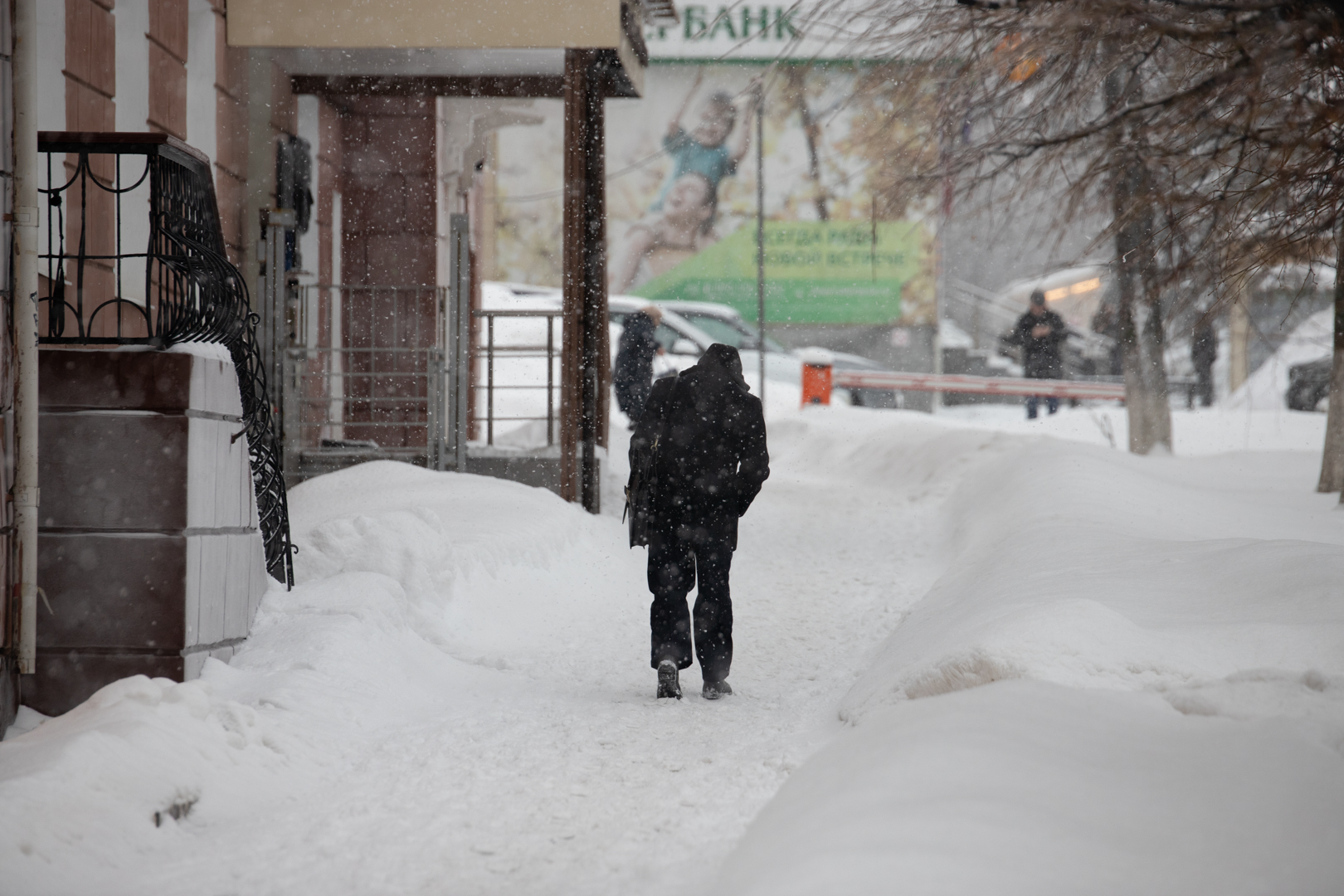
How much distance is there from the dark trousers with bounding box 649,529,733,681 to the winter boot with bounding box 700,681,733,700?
0.02 metres

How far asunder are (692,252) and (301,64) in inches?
681

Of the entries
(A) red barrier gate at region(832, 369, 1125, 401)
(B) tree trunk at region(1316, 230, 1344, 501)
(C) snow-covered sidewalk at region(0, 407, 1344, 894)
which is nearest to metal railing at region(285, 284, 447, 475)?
(C) snow-covered sidewalk at region(0, 407, 1344, 894)

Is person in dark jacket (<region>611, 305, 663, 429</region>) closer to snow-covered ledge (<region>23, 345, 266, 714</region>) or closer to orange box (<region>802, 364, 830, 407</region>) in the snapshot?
orange box (<region>802, 364, 830, 407</region>)

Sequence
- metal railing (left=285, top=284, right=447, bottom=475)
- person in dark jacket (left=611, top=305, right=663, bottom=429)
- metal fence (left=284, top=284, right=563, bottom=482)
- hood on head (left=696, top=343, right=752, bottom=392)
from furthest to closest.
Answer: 1. person in dark jacket (left=611, top=305, right=663, bottom=429)
2. metal railing (left=285, top=284, right=447, bottom=475)
3. metal fence (left=284, top=284, right=563, bottom=482)
4. hood on head (left=696, top=343, right=752, bottom=392)

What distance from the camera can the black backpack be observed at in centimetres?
570

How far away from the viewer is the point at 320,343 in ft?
39.1

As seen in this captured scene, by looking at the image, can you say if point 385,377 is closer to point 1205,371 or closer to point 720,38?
point 720,38

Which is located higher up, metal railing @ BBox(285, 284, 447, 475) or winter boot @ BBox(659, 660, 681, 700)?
metal railing @ BBox(285, 284, 447, 475)

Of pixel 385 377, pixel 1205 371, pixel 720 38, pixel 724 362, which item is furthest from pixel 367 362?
pixel 1205 371

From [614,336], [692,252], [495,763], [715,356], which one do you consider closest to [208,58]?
[715,356]

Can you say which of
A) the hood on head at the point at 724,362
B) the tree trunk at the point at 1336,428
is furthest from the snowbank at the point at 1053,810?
the tree trunk at the point at 1336,428

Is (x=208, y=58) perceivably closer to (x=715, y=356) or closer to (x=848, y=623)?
(x=715, y=356)

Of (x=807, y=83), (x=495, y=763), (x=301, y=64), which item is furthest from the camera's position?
(x=301, y=64)

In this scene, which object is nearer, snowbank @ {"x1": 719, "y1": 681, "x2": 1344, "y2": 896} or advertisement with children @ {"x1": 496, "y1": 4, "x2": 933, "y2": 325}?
snowbank @ {"x1": 719, "y1": 681, "x2": 1344, "y2": 896}
